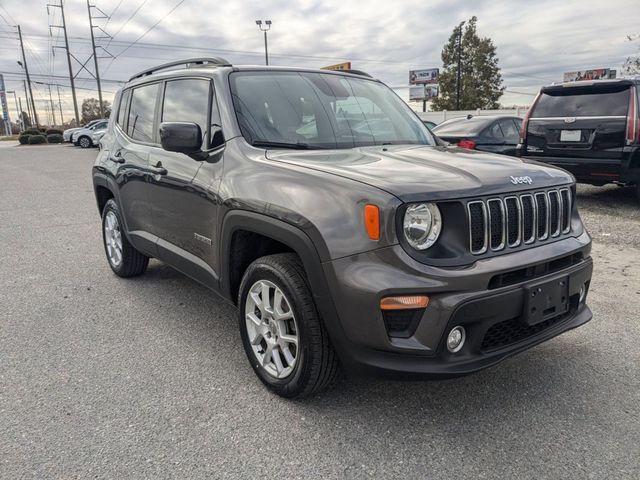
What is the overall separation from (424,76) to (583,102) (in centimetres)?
5818

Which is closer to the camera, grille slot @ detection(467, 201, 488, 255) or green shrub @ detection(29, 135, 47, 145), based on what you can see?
grille slot @ detection(467, 201, 488, 255)

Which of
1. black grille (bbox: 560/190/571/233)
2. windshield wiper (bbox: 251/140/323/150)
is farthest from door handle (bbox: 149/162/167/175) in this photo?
black grille (bbox: 560/190/571/233)

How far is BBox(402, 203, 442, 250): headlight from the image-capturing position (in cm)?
234

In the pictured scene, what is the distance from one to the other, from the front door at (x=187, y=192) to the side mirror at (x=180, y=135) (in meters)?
0.16

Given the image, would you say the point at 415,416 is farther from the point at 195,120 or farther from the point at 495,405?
the point at 195,120

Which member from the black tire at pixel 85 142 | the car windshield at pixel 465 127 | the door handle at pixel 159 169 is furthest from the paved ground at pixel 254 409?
the black tire at pixel 85 142

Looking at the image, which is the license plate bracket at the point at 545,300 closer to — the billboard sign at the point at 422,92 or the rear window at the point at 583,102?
the rear window at the point at 583,102

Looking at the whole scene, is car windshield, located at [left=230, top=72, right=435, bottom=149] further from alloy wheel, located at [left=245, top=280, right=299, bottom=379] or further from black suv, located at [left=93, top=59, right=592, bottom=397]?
alloy wheel, located at [left=245, top=280, right=299, bottom=379]

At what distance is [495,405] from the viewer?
2.84m

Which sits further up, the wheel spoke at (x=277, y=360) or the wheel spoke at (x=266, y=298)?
the wheel spoke at (x=266, y=298)

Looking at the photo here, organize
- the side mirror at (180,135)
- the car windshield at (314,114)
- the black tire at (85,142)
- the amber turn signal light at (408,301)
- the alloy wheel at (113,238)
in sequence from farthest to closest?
the black tire at (85,142) → the alloy wheel at (113,238) → the car windshield at (314,114) → the side mirror at (180,135) → the amber turn signal light at (408,301)

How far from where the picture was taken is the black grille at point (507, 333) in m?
2.53

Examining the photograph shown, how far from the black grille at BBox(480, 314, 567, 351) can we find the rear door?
19.3ft

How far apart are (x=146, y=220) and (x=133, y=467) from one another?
2.25m
